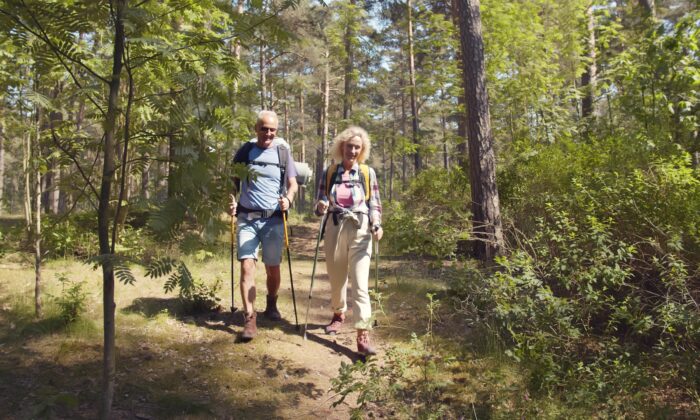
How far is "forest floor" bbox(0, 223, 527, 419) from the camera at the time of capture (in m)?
3.36

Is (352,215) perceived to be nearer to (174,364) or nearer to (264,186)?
(264,186)

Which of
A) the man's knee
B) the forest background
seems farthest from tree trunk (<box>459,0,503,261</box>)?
the man's knee

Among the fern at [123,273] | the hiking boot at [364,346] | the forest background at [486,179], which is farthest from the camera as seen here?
the hiking boot at [364,346]

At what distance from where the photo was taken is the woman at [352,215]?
14.4 ft

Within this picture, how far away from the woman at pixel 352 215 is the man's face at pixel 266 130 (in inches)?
26.9

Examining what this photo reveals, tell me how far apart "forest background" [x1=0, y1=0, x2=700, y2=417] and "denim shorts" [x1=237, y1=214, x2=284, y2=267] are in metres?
0.96

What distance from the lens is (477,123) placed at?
6457mm

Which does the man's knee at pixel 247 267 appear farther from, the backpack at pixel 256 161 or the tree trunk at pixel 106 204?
the tree trunk at pixel 106 204

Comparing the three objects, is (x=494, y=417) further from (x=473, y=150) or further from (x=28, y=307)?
(x=28, y=307)

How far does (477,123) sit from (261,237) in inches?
148

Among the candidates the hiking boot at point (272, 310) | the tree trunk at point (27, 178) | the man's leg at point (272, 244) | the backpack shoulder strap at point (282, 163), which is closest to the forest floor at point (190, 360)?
the hiking boot at point (272, 310)

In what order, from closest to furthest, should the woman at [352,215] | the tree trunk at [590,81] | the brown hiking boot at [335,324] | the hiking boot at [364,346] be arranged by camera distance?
the hiking boot at [364,346] < the woman at [352,215] < the brown hiking boot at [335,324] < the tree trunk at [590,81]

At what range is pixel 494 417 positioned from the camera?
3.42 m

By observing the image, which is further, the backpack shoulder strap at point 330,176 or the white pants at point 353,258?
the backpack shoulder strap at point 330,176
